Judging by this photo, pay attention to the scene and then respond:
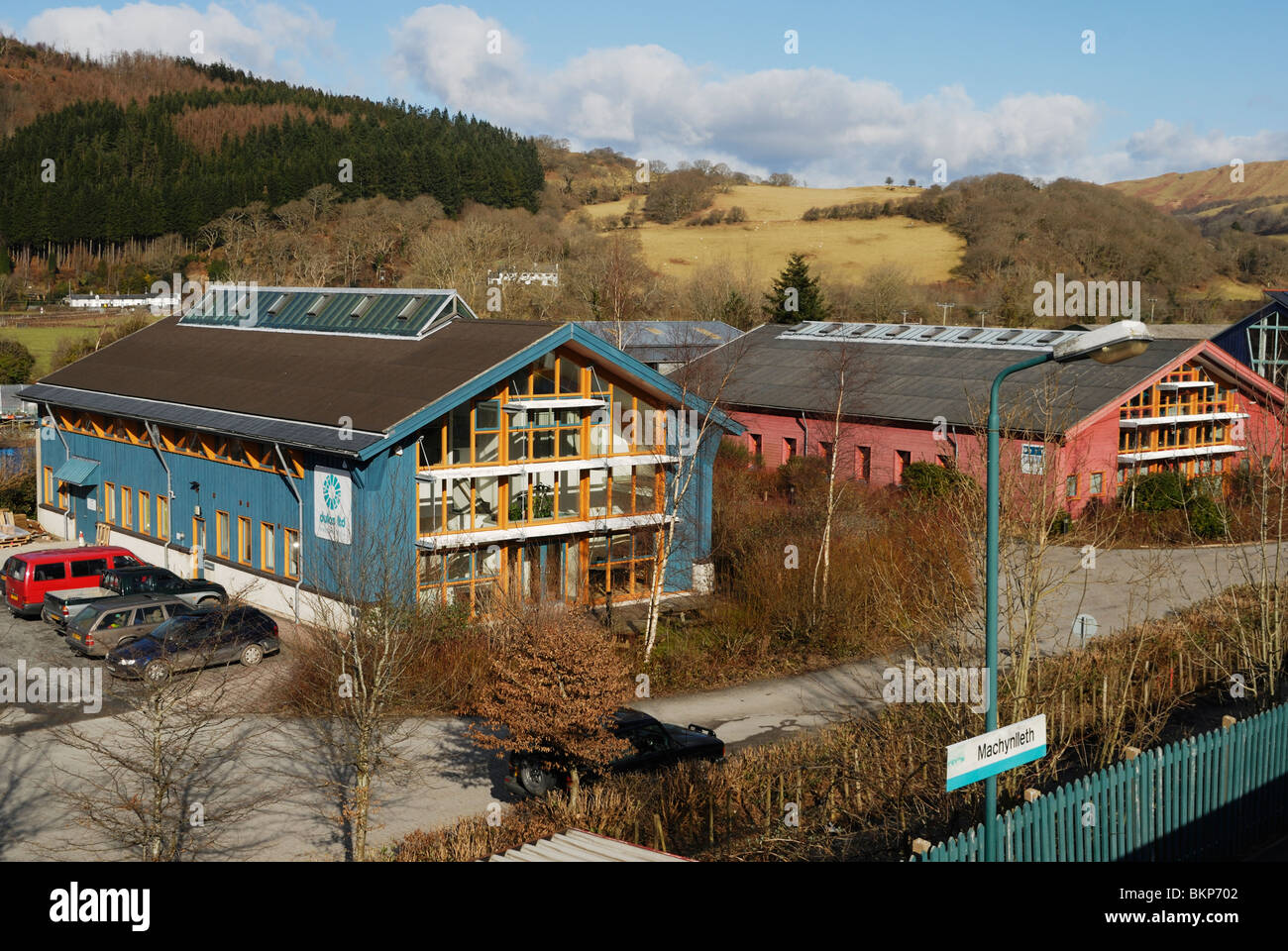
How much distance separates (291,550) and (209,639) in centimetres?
894

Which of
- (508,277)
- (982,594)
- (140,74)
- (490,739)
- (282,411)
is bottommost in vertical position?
(490,739)

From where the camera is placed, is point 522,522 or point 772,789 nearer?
point 772,789

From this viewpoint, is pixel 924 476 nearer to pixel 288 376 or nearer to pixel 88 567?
pixel 288 376

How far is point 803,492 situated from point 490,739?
2126cm

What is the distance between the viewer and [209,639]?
58.0 feet

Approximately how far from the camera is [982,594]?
16094mm

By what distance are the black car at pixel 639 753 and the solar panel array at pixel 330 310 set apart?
14.1 metres

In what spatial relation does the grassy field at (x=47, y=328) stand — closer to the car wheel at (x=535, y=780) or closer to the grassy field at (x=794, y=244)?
the grassy field at (x=794, y=244)

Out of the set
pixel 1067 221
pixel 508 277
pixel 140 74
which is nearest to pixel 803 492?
pixel 508 277

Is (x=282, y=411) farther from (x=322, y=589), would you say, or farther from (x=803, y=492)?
(x=803, y=492)
